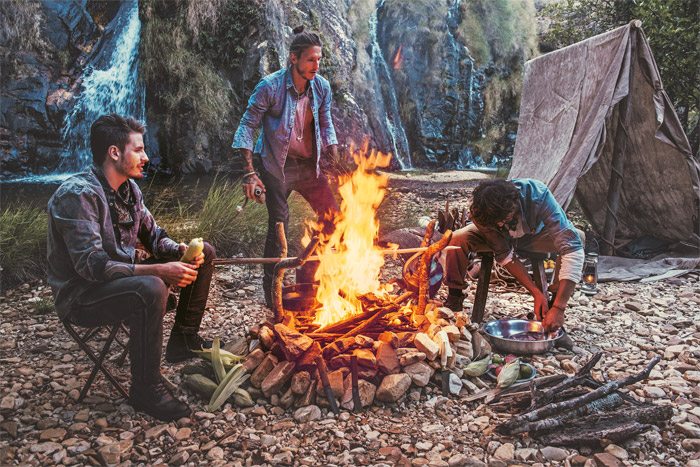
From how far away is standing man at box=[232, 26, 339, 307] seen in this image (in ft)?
12.9

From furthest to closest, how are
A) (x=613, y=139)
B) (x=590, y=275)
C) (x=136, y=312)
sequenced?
(x=613, y=139) → (x=590, y=275) → (x=136, y=312)

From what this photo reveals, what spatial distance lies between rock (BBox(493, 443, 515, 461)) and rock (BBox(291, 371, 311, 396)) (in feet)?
3.57

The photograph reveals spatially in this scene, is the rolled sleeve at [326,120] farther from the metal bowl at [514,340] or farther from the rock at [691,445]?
the rock at [691,445]

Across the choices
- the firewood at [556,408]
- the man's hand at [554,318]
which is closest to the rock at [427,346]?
the firewood at [556,408]

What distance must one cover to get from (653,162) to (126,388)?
625 cm

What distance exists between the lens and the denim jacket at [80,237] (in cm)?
227

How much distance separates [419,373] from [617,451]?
1.08 m

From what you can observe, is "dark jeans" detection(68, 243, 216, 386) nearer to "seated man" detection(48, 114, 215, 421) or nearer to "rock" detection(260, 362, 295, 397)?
"seated man" detection(48, 114, 215, 421)

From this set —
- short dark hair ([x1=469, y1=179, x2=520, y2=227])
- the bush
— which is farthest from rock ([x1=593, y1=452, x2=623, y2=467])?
the bush

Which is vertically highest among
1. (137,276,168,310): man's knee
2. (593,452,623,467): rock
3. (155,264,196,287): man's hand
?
(155,264,196,287): man's hand

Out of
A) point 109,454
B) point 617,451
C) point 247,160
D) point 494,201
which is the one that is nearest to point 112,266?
point 109,454

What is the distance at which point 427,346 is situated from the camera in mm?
2889

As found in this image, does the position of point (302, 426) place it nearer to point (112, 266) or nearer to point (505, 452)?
point (505, 452)

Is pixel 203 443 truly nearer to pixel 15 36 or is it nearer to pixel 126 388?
pixel 126 388
